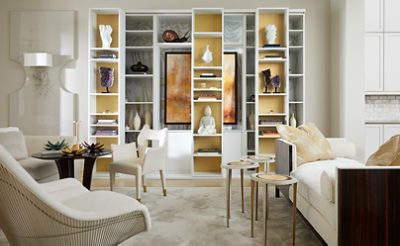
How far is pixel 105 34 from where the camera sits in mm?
5602

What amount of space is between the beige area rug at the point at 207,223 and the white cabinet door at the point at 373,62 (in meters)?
2.52

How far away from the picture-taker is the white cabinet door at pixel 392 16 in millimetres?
5266

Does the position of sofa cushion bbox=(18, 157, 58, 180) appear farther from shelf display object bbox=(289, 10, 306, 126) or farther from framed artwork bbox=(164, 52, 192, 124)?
shelf display object bbox=(289, 10, 306, 126)

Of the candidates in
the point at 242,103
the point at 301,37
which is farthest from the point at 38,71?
the point at 301,37

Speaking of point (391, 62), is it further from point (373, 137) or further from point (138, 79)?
point (138, 79)

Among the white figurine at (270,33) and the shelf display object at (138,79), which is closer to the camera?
the white figurine at (270,33)

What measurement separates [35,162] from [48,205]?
8.68ft

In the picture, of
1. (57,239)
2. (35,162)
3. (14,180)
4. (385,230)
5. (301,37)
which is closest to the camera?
(14,180)

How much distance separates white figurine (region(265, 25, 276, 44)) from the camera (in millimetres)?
5586

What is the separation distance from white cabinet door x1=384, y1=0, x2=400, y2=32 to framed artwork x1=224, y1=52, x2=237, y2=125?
2.50 meters

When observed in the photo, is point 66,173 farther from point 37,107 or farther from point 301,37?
point 301,37

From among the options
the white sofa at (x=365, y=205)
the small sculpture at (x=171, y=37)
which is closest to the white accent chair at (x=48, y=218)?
the white sofa at (x=365, y=205)

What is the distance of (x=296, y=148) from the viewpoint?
12.0ft

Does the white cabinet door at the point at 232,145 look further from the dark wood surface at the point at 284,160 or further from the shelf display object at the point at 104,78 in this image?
the shelf display object at the point at 104,78
